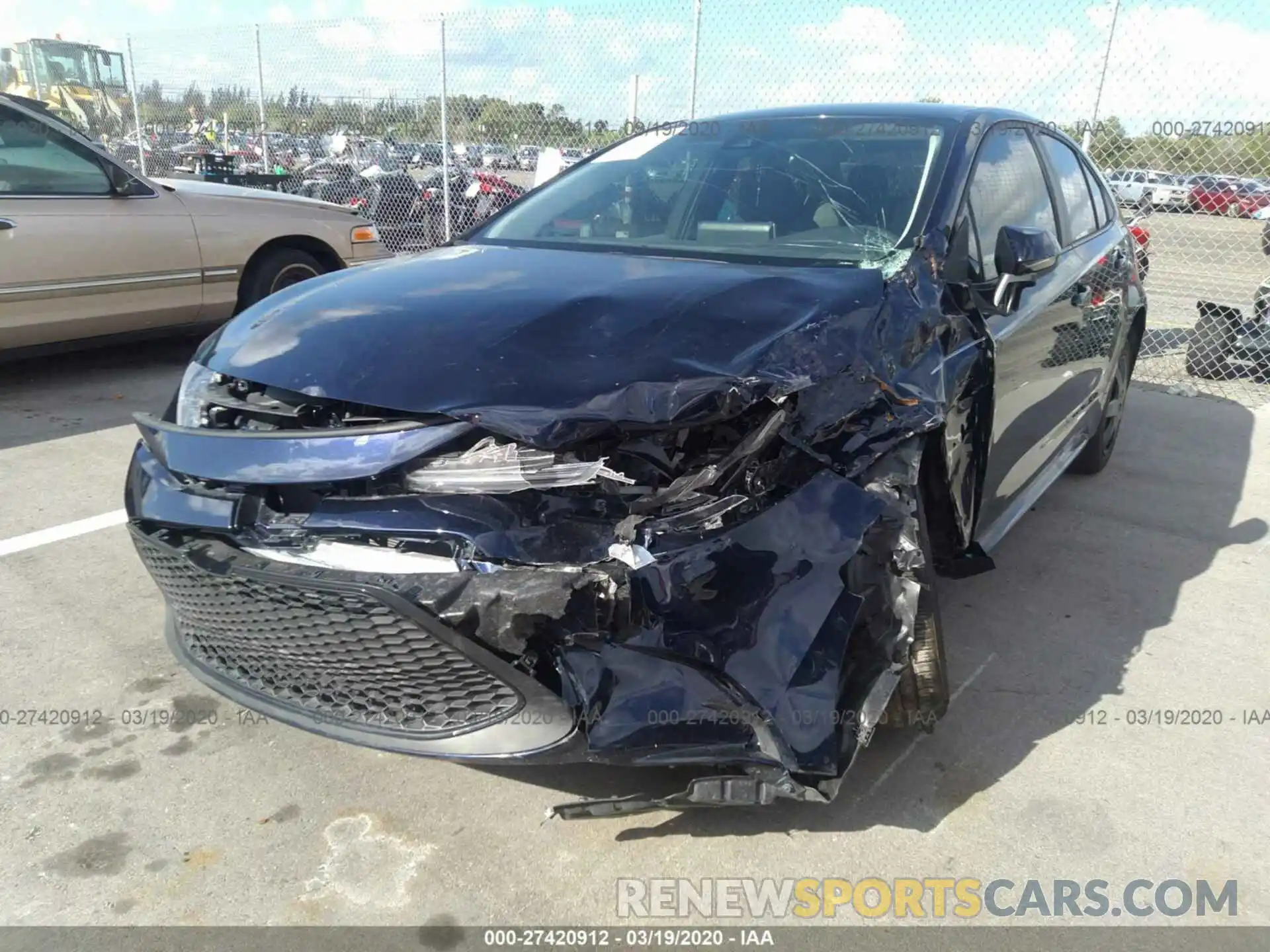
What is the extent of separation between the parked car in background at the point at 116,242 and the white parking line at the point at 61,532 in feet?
6.99

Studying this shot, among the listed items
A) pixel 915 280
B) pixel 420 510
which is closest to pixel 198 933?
pixel 420 510

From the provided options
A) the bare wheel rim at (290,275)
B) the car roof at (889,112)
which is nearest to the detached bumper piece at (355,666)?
the car roof at (889,112)

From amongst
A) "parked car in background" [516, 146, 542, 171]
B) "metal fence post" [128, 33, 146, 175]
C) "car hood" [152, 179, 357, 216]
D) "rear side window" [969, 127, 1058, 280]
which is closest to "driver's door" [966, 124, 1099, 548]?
"rear side window" [969, 127, 1058, 280]

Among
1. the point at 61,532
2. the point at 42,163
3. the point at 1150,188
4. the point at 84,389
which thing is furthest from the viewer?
the point at 1150,188

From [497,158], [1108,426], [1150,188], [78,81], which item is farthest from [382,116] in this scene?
[1108,426]

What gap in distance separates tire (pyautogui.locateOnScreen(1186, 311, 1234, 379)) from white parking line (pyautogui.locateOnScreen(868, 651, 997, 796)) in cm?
533

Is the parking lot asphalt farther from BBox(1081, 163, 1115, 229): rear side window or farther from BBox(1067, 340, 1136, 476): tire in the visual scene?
BBox(1081, 163, 1115, 229): rear side window

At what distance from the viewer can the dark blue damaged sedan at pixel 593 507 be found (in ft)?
6.20

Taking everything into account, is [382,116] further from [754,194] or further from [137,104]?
[754,194]

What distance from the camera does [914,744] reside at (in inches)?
103

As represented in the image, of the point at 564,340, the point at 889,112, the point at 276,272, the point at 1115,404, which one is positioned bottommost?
the point at 1115,404

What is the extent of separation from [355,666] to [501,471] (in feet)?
1.68

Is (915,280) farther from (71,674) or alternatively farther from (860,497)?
(71,674)

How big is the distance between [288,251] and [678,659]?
5798 millimetres
